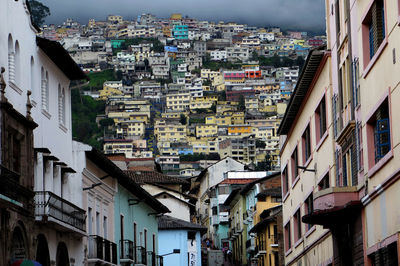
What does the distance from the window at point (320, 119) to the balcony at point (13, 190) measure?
39.3 ft

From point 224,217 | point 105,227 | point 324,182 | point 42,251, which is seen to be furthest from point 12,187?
point 224,217

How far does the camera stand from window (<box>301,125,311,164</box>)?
136 feet

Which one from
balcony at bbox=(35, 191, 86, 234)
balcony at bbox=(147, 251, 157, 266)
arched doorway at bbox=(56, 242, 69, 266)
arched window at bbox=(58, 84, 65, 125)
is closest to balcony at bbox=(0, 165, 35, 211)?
→ balcony at bbox=(35, 191, 86, 234)

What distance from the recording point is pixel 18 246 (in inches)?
1145

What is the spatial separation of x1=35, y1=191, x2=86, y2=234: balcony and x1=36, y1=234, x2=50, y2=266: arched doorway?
0.67 m

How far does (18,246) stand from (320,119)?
13.5m

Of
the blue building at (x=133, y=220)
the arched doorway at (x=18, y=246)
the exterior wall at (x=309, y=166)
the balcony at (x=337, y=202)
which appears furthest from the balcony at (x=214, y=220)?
the arched doorway at (x=18, y=246)

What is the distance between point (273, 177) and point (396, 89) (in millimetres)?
59507

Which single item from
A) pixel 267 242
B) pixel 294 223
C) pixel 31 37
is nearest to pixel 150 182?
pixel 267 242

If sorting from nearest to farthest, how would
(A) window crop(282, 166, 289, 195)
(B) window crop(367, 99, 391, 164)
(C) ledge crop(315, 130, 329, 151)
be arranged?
(B) window crop(367, 99, 391, 164), (C) ledge crop(315, 130, 329, 151), (A) window crop(282, 166, 289, 195)

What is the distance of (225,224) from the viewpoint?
11669cm

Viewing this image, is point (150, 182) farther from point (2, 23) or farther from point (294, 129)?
point (2, 23)

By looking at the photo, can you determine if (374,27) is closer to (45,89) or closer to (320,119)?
(320,119)

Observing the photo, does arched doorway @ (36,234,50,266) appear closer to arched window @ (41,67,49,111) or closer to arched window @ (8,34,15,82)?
arched window @ (41,67,49,111)
